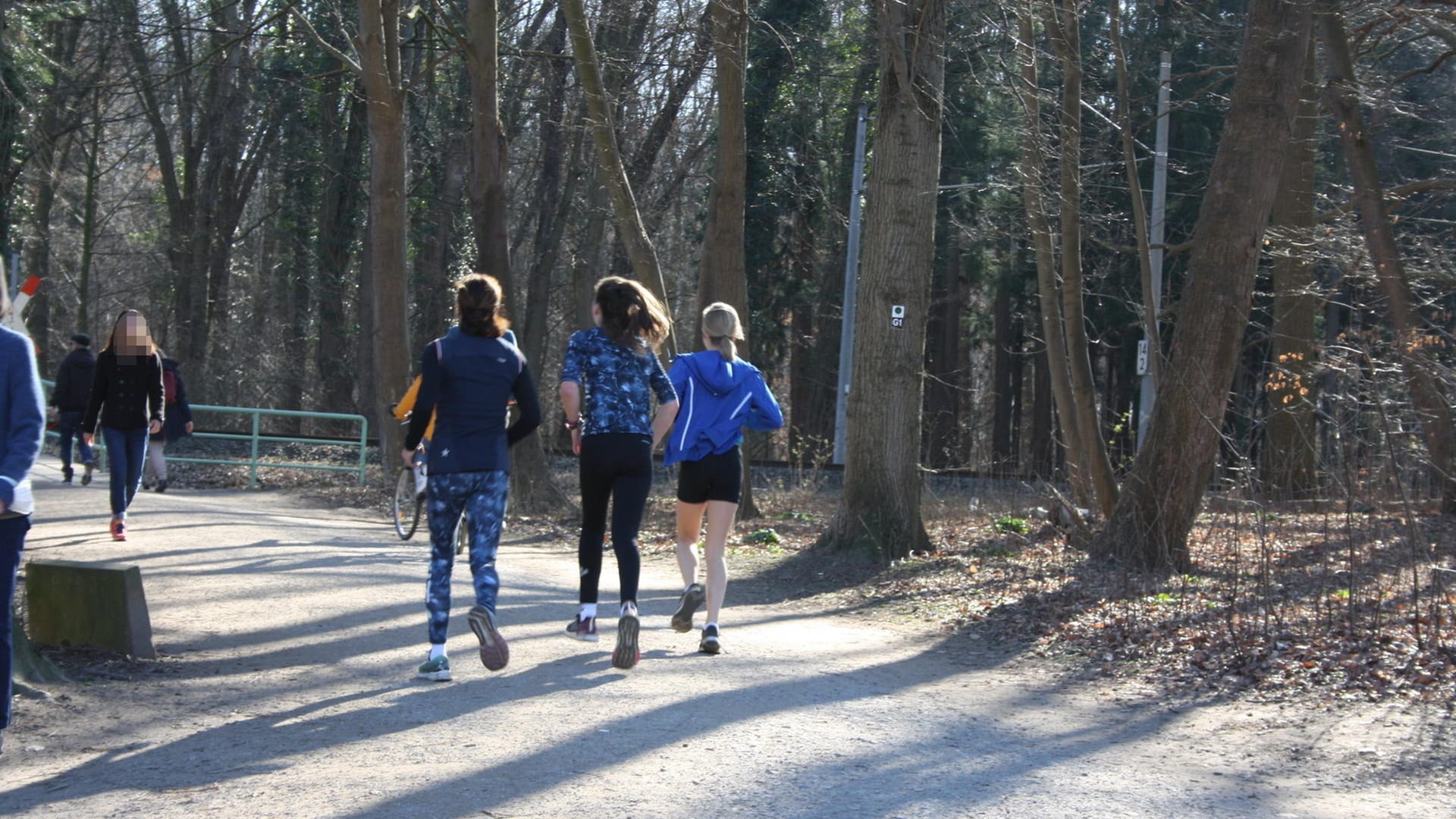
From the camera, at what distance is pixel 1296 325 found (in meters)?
21.3

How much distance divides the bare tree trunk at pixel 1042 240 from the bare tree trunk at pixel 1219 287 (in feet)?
8.23

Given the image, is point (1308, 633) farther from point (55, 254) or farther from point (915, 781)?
point (55, 254)

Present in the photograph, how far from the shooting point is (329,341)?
3409 cm

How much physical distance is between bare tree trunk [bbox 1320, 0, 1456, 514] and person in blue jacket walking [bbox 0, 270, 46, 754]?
1199 centimetres

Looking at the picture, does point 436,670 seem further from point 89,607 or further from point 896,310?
point 896,310

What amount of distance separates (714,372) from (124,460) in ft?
20.6

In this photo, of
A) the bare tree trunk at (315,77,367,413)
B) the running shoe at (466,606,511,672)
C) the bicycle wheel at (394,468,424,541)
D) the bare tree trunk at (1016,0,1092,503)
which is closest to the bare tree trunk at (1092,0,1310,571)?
the bare tree trunk at (1016,0,1092,503)

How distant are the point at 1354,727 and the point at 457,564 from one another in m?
7.46

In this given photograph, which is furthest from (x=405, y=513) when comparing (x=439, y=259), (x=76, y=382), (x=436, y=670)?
(x=439, y=259)

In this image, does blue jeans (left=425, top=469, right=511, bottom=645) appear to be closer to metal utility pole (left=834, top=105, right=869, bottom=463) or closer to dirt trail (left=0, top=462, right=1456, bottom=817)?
dirt trail (left=0, top=462, right=1456, bottom=817)

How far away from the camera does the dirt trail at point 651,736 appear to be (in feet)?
15.4

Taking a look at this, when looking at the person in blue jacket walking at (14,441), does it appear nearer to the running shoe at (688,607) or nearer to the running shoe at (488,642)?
the running shoe at (488,642)

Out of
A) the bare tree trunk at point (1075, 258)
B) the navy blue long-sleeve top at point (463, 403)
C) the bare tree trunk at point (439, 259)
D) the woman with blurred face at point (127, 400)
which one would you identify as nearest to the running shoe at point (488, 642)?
the navy blue long-sleeve top at point (463, 403)

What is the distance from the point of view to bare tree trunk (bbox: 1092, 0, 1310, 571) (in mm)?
10625
